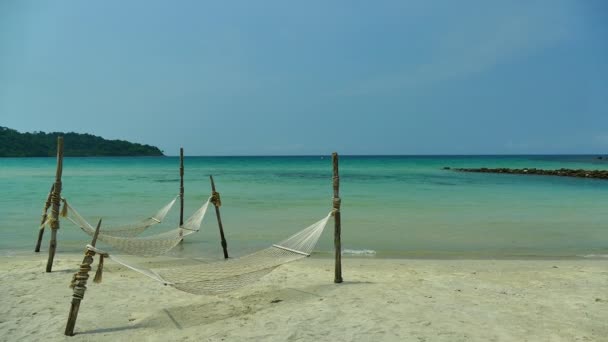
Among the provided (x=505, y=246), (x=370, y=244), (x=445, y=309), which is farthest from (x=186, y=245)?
(x=505, y=246)

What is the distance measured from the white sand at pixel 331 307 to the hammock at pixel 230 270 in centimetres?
31

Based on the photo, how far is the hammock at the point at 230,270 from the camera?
3.55 metres

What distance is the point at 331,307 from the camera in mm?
3945

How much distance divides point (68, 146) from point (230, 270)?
87341 mm

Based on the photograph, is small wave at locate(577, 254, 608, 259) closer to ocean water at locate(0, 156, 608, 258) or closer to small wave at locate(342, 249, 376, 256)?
ocean water at locate(0, 156, 608, 258)

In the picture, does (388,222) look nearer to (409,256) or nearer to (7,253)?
(409,256)

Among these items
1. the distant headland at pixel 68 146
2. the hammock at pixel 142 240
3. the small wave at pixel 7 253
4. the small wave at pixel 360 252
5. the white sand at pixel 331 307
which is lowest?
the small wave at pixel 7 253

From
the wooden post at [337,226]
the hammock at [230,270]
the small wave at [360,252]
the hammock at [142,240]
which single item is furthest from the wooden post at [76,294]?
the small wave at [360,252]

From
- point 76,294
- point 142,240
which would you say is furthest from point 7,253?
point 76,294

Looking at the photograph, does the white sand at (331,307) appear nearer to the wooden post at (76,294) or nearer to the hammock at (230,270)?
the wooden post at (76,294)

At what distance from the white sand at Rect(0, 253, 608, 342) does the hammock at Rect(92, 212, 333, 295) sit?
1.00 feet

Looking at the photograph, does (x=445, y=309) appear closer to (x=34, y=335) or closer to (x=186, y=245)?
(x=34, y=335)

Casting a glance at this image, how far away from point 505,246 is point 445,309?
3.78 m

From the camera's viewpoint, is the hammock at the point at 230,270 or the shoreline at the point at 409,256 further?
the shoreline at the point at 409,256
